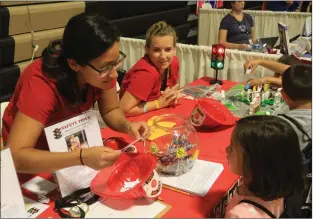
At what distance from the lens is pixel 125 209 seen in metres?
1.20

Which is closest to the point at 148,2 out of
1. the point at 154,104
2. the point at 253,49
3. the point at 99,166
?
the point at 253,49

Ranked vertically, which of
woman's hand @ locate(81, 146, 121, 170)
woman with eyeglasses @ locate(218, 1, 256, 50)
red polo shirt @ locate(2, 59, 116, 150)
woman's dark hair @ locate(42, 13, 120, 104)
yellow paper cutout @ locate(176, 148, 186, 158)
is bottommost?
woman with eyeglasses @ locate(218, 1, 256, 50)

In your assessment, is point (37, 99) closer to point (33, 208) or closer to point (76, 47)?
point (76, 47)

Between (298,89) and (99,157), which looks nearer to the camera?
(99,157)

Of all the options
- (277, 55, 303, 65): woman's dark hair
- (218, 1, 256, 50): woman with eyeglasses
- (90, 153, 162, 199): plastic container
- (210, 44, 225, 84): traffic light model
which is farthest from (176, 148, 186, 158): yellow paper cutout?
(218, 1, 256, 50): woman with eyeglasses

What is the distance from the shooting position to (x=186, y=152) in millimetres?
1413

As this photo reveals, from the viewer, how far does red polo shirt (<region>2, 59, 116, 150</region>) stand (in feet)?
4.12

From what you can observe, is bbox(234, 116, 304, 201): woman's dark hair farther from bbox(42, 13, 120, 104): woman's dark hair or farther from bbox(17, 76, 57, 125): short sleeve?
bbox(17, 76, 57, 125): short sleeve

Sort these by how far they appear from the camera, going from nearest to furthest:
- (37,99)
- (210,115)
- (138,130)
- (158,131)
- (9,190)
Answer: (9,190)
(37,99)
(138,130)
(158,131)
(210,115)

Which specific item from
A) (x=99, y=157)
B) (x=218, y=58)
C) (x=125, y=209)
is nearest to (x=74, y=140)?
(x=99, y=157)

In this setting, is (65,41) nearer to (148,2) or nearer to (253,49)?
(253,49)

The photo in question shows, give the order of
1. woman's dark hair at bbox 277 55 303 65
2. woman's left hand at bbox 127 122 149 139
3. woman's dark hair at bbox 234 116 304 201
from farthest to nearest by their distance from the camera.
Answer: woman's dark hair at bbox 277 55 303 65
woman's left hand at bbox 127 122 149 139
woman's dark hair at bbox 234 116 304 201

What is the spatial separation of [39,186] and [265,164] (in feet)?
2.64

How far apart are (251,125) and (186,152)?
0.37m
